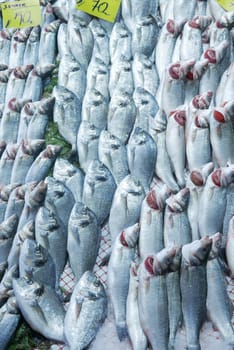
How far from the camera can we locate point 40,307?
246cm

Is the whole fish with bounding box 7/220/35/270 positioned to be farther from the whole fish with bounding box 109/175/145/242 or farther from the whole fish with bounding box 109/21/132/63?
the whole fish with bounding box 109/21/132/63

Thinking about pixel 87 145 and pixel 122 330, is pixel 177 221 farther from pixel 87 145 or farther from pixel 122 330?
pixel 87 145

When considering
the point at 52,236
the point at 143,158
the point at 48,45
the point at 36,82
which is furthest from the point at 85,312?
the point at 48,45

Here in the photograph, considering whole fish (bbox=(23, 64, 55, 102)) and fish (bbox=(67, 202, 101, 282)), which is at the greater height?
whole fish (bbox=(23, 64, 55, 102))

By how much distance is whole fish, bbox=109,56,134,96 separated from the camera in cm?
344

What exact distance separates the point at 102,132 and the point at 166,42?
883 millimetres

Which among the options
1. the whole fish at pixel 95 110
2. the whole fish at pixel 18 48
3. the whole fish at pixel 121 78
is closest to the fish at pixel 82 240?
the whole fish at pixel 95 110

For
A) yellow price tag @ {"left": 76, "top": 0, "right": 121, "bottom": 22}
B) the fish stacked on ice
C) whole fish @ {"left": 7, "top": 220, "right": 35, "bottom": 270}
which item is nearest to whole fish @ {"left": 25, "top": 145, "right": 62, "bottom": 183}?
the fish stacked on ice

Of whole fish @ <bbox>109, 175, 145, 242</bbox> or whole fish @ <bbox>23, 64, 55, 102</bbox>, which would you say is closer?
whole fish @ <bbox>109, 175, 145, 242</bbox>

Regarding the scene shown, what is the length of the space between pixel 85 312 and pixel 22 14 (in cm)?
253

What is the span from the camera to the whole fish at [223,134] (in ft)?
9.31

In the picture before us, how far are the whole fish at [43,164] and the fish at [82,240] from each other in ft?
1.45

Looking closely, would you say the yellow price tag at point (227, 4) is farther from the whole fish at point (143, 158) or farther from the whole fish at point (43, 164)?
the whole fish at point (43, 164)

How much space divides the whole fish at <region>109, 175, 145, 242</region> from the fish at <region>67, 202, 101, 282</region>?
9 centimetres
